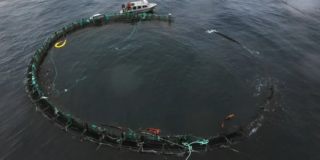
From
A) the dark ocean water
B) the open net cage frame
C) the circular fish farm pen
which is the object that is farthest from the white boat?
the open net cage frame

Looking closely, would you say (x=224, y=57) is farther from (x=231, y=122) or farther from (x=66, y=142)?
(x=66, y=142)

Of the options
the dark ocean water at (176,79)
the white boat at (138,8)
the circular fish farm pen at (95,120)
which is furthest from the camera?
the white boat at (138,8)

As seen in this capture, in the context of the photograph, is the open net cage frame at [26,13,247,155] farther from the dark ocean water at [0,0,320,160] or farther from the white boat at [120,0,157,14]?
the white boat at [120,0,157,14]

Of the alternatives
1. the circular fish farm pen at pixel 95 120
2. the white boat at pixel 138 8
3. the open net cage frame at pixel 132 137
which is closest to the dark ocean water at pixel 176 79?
the circular fish farm pen at pixel 95 120

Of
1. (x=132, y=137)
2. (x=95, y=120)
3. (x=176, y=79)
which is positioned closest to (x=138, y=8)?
(x=176, y=79)

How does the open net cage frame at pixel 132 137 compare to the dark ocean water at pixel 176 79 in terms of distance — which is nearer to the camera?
the open net cage frame at pixel 132 137

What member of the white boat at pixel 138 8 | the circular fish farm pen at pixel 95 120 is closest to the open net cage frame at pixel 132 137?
the circular fish farm pen at pixel 95 120

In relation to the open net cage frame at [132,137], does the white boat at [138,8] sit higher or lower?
higher

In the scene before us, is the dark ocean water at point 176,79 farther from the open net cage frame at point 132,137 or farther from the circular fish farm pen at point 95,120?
the open net cage frame at point 132,137

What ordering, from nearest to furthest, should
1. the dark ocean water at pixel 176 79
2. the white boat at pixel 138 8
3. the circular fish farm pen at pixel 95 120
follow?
the circular fish farm pen at pixel 95 120 → the dark ocean water at pixel 176 79 → the white boat at pixel 138 8
